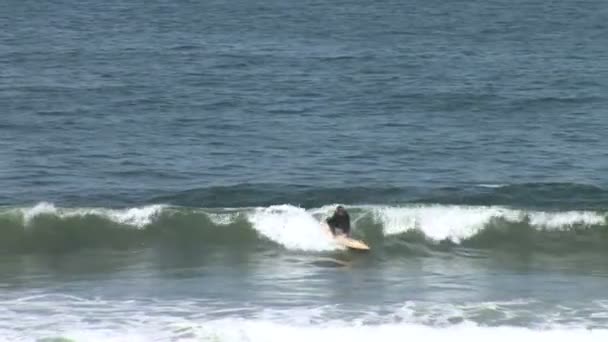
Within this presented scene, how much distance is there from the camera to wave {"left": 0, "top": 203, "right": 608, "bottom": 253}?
28.3 m

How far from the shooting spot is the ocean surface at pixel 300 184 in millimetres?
22766

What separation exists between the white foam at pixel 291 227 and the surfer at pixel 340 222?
32 centimetres

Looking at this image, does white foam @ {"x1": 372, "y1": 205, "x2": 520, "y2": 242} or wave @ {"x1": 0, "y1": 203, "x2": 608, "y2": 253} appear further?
white foam @ {"x1": 372, "y1": 205, "x2": 520, "y2": 242}

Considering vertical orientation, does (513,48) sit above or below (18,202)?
above

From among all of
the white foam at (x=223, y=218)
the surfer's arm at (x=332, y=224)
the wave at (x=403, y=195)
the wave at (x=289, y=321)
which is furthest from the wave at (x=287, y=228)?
the wave at (x=289, y=321)

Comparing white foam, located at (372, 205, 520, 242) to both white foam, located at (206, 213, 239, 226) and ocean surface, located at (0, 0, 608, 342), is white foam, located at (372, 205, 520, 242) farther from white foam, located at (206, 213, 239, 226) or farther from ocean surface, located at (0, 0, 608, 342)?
white foam, located at (206, 213, 239, 226)

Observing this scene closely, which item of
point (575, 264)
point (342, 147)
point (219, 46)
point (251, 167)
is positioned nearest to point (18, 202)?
point (251, 167)

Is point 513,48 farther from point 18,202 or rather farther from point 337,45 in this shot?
point 18,202

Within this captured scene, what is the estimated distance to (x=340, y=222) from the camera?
2731cm

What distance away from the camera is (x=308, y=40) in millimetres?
53250

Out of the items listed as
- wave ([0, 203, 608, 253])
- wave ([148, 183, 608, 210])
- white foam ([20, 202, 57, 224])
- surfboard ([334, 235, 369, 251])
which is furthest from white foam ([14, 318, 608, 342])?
wave ([148, 183, 608, 210])

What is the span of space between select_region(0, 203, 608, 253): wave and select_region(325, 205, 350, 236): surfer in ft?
1.58

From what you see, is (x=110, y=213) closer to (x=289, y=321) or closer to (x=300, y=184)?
(x=300, y=184)

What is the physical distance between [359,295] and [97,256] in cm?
639
